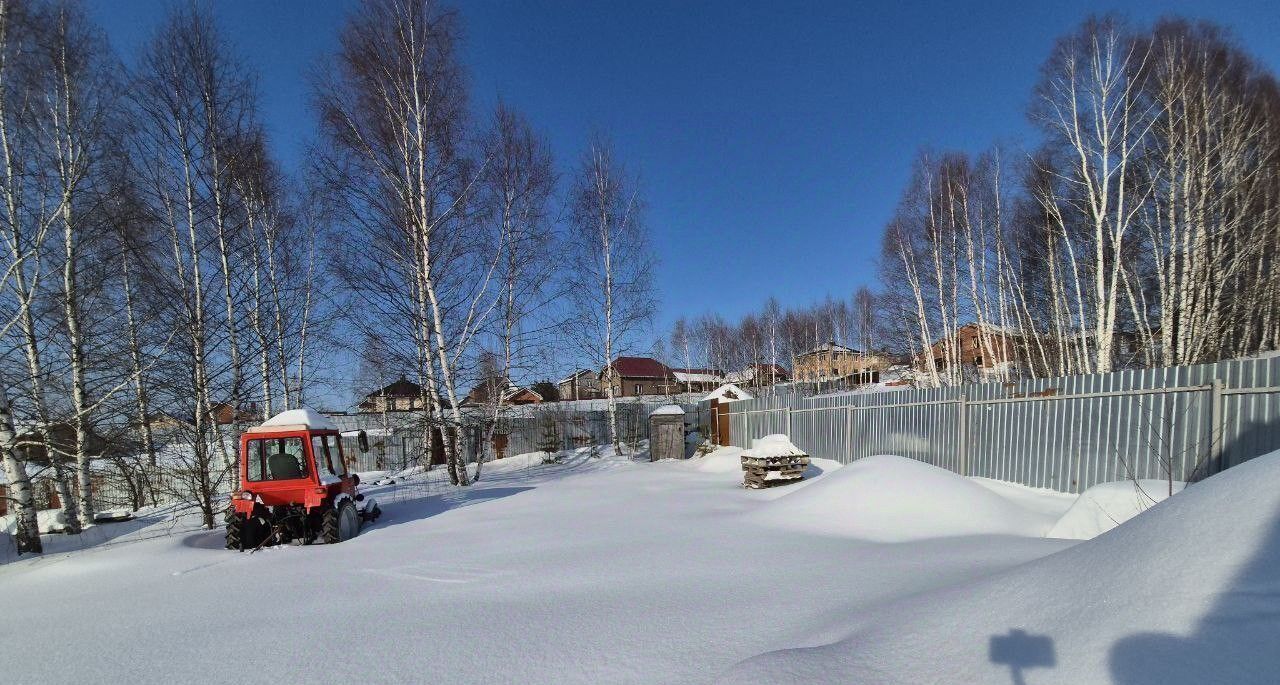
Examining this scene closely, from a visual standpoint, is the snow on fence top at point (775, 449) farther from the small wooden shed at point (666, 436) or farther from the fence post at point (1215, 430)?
the small wooden shed at point (666, 436)

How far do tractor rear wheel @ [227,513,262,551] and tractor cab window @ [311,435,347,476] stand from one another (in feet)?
3.43

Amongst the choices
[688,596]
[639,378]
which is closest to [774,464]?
[688,596]

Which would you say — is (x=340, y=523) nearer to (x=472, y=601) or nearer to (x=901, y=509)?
(x=472, y=601)

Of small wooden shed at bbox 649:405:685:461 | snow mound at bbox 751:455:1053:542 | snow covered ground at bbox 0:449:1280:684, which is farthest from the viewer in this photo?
small wooden shed at bbox 649:405:685:461

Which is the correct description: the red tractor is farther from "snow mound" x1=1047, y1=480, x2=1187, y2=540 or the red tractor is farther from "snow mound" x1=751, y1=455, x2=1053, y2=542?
"snow mound" x1=1047, y1=480, x2=1187, y2=540

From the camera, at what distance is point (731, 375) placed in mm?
55781

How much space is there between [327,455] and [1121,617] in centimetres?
909

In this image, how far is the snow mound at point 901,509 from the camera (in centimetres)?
569

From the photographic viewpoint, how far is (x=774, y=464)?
32.6 feet

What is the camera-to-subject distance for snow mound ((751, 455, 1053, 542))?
569cm

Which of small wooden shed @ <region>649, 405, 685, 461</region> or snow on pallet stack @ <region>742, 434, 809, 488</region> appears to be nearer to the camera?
snow on pallet stack @ <region>742, 434, 809, 488</region>

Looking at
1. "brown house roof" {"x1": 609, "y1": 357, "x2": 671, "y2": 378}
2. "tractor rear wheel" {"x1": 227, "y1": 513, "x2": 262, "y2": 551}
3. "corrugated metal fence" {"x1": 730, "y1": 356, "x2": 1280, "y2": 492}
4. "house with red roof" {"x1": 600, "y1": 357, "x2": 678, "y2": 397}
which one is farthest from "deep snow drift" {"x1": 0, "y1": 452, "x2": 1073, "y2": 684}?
"brown house roof" {"x1": 609, "y1": 357, "x2": 671, "y2": 378}

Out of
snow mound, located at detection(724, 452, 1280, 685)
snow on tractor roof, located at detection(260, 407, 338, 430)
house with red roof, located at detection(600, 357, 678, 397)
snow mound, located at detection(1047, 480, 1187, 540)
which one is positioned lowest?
house with red roof, located at detection(600, 357, 678, 397)

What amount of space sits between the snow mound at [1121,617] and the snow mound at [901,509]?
3127 mm
